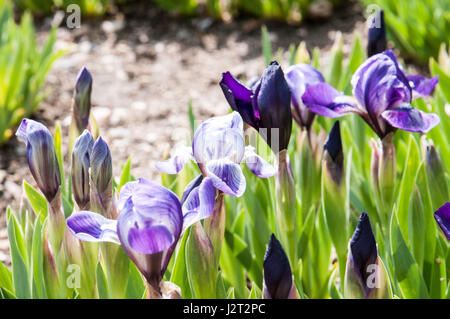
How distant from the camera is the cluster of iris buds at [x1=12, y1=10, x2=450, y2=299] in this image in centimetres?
94

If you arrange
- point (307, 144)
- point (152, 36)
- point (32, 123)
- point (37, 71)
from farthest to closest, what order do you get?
point (152, 36), point (37, 71), point (307, 144), point (32, 123)

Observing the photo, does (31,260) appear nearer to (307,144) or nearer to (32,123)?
(32,123)

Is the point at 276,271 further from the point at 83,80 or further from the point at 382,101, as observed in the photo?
the point at 83,80

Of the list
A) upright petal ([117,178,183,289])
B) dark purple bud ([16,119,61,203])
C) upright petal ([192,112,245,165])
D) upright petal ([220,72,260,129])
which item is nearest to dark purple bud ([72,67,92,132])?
dark purple bud ([16,119,61,203])

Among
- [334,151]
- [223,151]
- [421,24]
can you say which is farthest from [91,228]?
[421,24]

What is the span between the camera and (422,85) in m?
1.41

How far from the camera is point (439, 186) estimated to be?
140 cm

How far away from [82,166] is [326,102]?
0.48m

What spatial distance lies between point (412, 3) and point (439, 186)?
1.52 metres

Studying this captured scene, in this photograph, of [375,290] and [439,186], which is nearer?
[375,290]

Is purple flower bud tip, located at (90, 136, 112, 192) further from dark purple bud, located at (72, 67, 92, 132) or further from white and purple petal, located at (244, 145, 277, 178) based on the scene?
dark purple bud, located at (72, 67, 92, 132)

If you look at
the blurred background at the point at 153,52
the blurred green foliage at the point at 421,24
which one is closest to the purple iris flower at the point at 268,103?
the blurred background at the point at 153,52

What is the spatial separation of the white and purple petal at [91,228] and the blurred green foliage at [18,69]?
1.56m

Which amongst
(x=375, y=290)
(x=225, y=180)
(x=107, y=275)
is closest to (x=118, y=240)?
(x=225, y=180)
